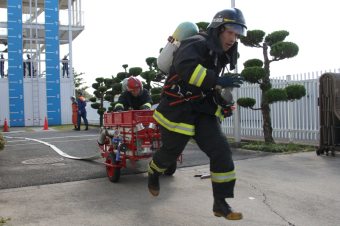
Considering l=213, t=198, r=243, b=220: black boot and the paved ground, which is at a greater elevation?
l=213, t=198, r=243, b=220: black boot

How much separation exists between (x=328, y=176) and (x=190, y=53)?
3.74 metres

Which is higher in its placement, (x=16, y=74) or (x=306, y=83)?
(x=16, y=74)

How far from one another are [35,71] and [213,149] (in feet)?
79.5

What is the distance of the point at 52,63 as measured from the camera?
23.2 meters

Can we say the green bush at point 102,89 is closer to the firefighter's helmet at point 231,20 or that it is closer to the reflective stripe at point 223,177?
the firefighter's helmet at point 231,20

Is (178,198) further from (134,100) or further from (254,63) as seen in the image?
(254,63)

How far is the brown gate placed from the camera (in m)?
6.89

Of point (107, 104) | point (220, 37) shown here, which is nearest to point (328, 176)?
point (220, 37)

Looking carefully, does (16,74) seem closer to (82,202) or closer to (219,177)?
(82,202)

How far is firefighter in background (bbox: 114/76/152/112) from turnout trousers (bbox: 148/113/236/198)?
288 cm

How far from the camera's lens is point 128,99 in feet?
20.3

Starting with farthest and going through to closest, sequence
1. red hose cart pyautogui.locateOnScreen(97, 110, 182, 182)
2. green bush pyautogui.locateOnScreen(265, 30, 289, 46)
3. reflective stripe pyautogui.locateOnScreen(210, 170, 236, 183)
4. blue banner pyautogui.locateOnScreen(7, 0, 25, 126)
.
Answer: blue banner pyautogui.locateOnScreen(7, 0, 25, 126), green bush pyautogui.locateOnScreen(265, 30, 289, 46), red hose cart pyautogui.locateOnScreen(97, 110, 182, 182), reflective stripe pyautogui.locateOnScreen(210, 170, 236, 183)

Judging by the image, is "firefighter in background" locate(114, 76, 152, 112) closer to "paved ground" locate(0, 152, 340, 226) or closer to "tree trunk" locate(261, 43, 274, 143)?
"paved ground" locate(0, 152, 340, 226)

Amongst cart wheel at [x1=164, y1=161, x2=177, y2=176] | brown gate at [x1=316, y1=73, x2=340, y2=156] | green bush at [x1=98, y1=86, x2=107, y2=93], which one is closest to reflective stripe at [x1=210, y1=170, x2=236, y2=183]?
cart wheel at [x1=164, y1=161, x2=177, y2=176]
